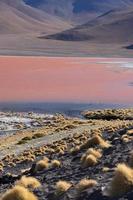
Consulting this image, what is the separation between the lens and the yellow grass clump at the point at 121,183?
975 centimetres

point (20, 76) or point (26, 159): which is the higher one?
point (20, 76)

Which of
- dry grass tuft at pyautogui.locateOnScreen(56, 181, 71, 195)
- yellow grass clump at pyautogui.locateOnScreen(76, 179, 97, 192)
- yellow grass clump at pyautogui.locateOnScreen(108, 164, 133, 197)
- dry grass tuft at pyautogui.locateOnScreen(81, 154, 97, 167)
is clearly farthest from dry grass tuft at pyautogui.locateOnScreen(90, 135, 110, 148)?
yellow grass clump at pyautogui.locateOnScreen(108, 164, 133, 197)

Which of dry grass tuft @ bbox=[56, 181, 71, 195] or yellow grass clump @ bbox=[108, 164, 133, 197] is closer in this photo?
yellow grass clump @ bbox=[108, 164, 133, 197]

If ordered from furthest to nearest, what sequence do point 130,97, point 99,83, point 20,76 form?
point 20,76
point 99,83
point 130,97

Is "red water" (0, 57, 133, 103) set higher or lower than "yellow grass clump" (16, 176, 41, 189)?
higher

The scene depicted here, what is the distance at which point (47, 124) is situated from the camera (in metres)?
38.8

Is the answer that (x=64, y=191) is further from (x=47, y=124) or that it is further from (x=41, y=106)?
(x=41, y=106)

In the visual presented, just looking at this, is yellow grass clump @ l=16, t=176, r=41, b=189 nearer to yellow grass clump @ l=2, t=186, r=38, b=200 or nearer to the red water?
yellow grass clump @ l=2, t=186, r=38, b=200

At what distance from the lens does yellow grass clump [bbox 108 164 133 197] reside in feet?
32.0

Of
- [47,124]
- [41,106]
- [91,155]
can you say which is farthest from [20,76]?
[91,155]

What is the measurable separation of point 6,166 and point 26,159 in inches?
32.7

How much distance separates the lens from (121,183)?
984 cm

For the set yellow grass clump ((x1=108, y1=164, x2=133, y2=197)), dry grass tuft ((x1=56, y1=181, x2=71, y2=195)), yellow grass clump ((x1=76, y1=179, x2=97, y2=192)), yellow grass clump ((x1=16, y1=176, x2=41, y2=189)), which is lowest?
yellow grass clump ((x1=16, y1=176, x2=41, y2=189))

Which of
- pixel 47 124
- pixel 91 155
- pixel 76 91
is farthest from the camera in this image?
pixel 76 91
